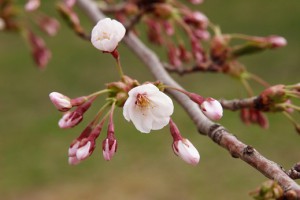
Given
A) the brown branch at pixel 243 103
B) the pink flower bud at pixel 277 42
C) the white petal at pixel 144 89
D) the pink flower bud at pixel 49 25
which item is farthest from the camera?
the pink flower bud at pixel 49 25

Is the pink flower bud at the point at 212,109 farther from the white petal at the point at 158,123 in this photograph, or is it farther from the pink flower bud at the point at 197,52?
the pink flower bud at the point at 197,52

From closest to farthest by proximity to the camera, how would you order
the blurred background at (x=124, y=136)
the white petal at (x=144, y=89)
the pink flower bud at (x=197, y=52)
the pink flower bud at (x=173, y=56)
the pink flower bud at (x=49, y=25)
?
1. the white petal at (x=144, y=89)
2. the pink flower bud at (x=197, y=52)
3. the pink flower bud at (x=173, y=56)
4. the pink flower bud at (x=49, y=25)
5. the blurred background at (x=124, y=136)

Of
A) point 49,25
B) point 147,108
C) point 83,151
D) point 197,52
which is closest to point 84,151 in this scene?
point 83,151

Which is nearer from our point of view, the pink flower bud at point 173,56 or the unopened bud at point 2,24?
the pink flower bud at point 173,56

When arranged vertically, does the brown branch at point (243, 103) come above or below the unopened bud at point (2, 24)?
below

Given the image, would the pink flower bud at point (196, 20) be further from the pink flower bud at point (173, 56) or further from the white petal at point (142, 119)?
the white petal at point (142, 119)

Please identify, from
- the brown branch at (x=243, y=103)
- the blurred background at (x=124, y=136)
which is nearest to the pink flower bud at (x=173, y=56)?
the brown branch at (x=243, y=103)

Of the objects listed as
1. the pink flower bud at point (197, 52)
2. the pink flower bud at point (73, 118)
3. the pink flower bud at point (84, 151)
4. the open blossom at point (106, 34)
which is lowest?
the pink flower bud at point (197, 52)
